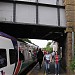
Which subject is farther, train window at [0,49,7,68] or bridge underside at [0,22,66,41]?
bridge underside at [0,22,66,41]

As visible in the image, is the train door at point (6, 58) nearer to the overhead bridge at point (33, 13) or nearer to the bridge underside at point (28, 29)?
the overhead bridge at point (33, 13)

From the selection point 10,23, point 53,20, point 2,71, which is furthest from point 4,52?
point 53,20

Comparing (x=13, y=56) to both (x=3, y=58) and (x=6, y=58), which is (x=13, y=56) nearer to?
(x=6, y=58)

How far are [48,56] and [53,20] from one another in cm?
302

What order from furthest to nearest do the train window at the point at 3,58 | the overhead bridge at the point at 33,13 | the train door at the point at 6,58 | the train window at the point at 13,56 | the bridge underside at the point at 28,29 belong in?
the bridge underside at the point at 28,29 < the overhead bridge at the point at 33,13 < the train window at the point at 13,56 < the train door at the point at 6,58 < the train window at the point at 3,58

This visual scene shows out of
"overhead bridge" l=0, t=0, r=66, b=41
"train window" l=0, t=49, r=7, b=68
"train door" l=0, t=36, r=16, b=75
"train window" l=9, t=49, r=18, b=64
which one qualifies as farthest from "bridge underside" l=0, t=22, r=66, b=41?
"train window" l=0, t=49, r=7, b=68

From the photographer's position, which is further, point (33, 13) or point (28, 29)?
point (28, 29)

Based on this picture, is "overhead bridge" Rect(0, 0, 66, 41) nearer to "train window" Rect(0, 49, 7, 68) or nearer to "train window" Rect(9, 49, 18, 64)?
"train window" Rect(9, 49, 18, 64)

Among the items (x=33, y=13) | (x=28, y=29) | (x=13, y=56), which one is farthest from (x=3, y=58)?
(x=28, y=29)

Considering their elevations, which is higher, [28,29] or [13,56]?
[28,29]

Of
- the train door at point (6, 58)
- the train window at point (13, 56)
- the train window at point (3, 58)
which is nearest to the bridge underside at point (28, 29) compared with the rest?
the train window at point (13, 56)

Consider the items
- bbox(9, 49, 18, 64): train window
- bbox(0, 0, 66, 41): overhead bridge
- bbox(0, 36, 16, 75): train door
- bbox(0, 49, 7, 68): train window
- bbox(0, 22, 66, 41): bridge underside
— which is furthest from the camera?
bbox(0, 22, 66, 41): bridge underside

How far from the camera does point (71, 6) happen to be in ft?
70.6

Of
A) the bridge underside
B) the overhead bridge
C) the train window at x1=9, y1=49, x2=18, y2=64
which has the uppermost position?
the overhead bridge
